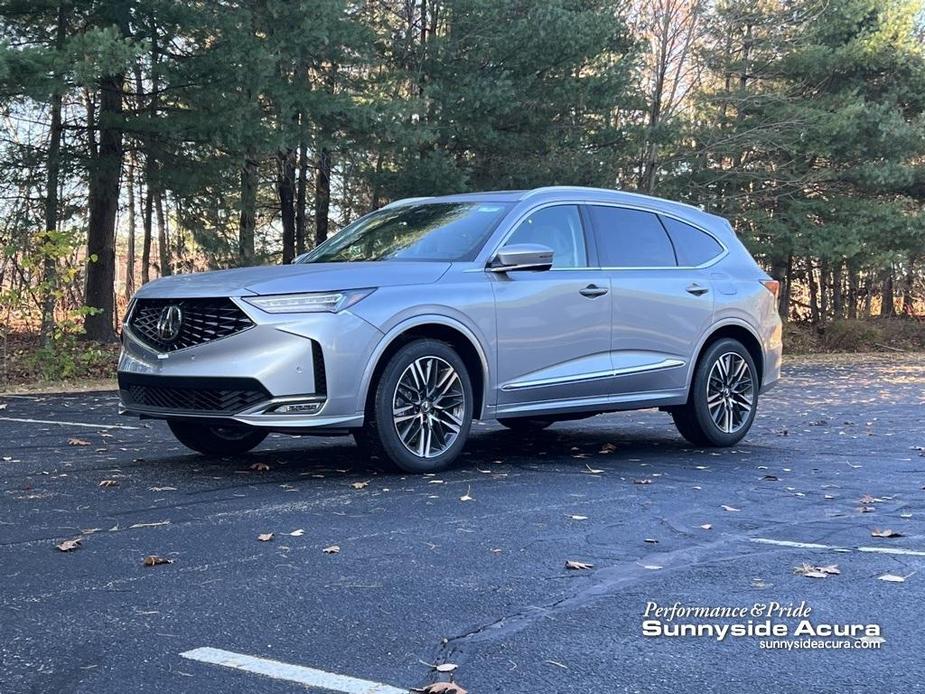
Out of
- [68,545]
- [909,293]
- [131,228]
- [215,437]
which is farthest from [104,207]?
[909,293]

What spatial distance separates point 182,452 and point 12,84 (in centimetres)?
930

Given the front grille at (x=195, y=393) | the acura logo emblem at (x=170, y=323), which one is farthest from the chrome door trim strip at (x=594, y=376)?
the acura logo emblem at (x=170, y=323)

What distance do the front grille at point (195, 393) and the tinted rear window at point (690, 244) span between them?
3823 mm

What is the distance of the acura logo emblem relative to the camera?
6641 millimetres

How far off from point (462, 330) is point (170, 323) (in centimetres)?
183

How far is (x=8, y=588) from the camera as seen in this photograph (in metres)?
4.09

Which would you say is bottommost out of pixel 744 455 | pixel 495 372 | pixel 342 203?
pixel 744 455

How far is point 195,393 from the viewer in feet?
21.6

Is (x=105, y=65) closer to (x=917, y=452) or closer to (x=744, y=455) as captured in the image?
(x=744, y=455)

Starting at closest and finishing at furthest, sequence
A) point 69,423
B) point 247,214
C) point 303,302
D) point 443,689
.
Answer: point 443,689 → point 303,302 → point 69,423 → point 247,214

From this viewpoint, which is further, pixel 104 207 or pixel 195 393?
pixel 104 207

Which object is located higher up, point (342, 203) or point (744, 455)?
point (342, 203)

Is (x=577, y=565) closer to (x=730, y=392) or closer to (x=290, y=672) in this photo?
(x=290, y=672)

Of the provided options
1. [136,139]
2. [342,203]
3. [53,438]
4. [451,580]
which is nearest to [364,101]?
[136,139]
